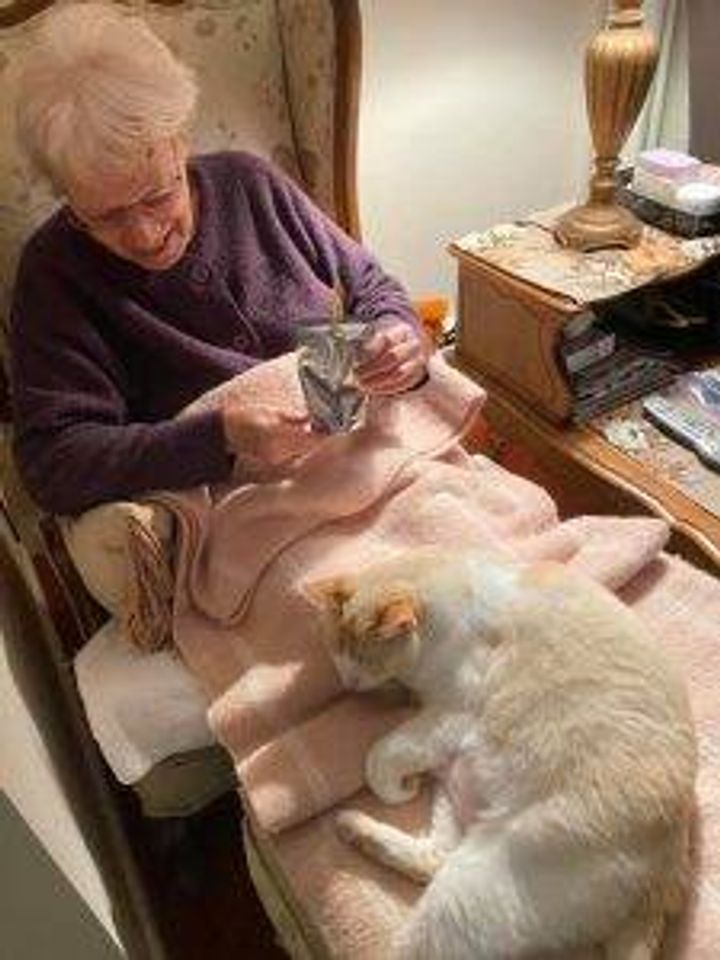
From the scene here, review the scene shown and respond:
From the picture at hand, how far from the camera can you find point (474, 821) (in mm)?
912

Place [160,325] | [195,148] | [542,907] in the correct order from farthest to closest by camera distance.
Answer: [195,148] < [160,325] < [542,907]

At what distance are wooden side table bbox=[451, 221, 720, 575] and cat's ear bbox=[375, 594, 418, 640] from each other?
22.7 inches

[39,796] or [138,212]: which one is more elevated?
[138,212]

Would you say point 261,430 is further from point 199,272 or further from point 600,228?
point 600,228

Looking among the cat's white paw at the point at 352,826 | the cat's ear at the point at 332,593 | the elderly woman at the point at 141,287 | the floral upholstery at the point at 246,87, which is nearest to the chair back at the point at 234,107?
the floral upholstery at the point at 246,87

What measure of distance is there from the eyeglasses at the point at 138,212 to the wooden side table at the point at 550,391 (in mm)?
604

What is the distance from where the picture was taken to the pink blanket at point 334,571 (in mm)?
961

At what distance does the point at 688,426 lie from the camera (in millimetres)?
1517

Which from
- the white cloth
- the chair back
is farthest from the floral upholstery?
the white cloth

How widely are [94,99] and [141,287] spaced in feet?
0.74

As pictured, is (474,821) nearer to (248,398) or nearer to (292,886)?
(292,886)

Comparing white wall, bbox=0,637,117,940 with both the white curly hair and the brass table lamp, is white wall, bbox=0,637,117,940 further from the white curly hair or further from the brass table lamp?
the brass table lamp

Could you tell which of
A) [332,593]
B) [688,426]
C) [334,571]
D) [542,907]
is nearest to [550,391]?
[688,426]

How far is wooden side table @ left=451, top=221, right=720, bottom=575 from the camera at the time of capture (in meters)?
1.41
